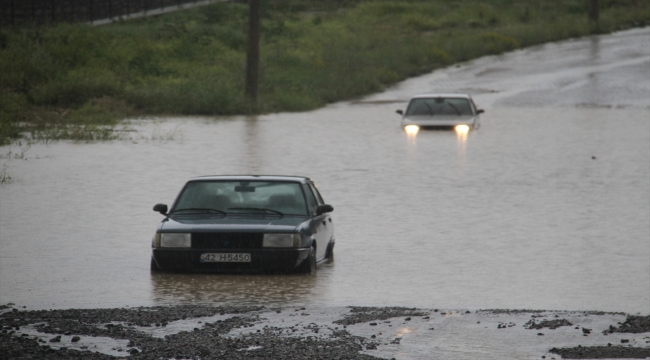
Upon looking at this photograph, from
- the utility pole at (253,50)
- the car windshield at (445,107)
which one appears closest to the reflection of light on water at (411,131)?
the car windshield at (445,107)

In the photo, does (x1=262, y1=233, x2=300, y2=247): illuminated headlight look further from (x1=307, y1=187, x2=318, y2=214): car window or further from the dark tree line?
the dark tree line

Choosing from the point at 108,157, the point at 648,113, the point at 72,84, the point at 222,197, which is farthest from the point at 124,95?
the point at 222,197

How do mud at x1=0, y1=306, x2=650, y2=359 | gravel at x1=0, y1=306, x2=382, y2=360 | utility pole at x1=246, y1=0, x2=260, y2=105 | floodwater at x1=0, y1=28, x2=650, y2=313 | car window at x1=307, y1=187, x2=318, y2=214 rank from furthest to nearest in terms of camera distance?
utility pole at x1=246, y1=0, x2=260, y2=105
car window at x1=307, y1=187, x2=318, y2=214
floodwater at x1=0, y1=28, x2=650, y2=313
mud at x1=0, y1=306, x2=650, y2=359
gravel at x1=0, y1=306, x2=382, y2=360

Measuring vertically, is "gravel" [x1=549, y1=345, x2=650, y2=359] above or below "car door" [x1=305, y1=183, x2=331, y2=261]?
below

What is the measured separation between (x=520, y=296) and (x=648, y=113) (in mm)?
33705

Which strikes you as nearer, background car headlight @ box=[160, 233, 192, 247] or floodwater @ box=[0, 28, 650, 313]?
floodwater @ box=[0, 28, 650, 313]

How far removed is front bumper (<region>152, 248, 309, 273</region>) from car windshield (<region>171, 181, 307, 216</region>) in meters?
0.86

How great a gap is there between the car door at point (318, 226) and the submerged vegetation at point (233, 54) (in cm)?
1908

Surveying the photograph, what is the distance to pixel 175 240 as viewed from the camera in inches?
500

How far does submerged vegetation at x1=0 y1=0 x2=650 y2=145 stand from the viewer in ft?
137

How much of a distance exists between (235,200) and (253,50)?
2938 cm

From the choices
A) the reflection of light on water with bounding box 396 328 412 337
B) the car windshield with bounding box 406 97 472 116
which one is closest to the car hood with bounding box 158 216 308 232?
the reflection of light on water with bounding box 396 328 412 337

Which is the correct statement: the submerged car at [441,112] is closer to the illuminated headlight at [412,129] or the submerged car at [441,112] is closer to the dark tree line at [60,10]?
the illuminated headlight at [412,129]

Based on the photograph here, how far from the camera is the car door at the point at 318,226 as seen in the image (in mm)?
13484
